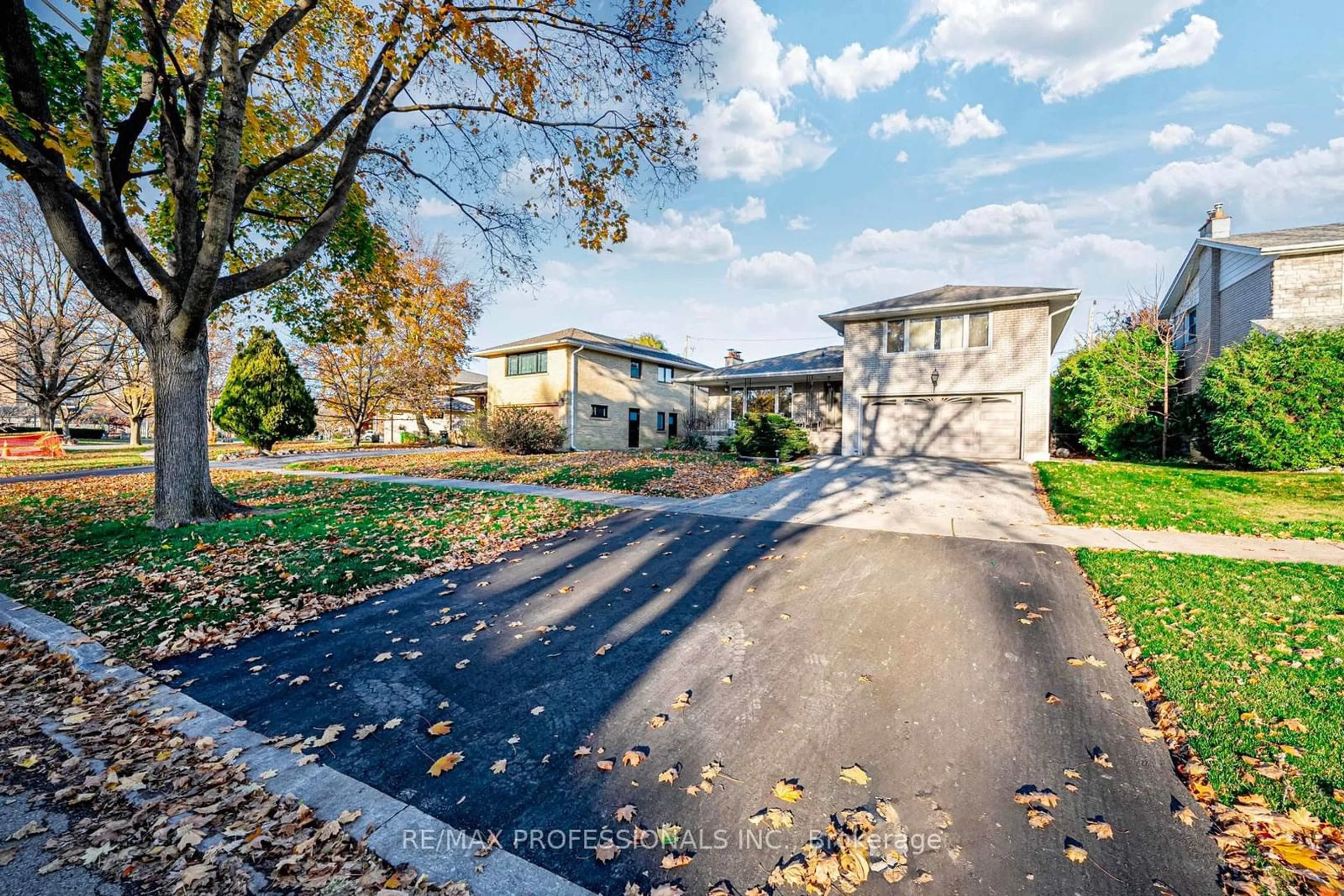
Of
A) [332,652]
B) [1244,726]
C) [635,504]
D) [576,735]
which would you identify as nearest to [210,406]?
[635,504]

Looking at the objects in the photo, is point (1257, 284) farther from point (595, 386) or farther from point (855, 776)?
point (595, 386)

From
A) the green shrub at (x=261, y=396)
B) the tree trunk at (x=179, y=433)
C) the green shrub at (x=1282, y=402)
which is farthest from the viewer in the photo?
the green shrub at (x=261, y=396)

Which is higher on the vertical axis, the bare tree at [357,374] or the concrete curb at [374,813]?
the bare tree at [357,374]

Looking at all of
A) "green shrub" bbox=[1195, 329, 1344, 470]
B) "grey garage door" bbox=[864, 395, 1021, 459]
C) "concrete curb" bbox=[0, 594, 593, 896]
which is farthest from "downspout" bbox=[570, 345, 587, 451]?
"green shrub" bbox=[1195, 329, 1344, 470]

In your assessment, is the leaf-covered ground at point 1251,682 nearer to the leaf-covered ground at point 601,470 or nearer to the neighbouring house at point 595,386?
the leaf-covered ground at point 601,470

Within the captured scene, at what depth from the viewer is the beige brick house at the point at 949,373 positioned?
51.6ft

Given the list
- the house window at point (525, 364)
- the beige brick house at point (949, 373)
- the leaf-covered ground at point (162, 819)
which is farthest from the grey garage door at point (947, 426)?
the leaf-covered ground at point (162, 819)

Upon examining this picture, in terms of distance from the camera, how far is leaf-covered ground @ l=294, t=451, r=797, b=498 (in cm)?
1166

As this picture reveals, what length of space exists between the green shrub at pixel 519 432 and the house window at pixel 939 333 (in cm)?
1259

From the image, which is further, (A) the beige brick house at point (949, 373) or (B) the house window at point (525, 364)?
(B) the house window at point (525, 364)

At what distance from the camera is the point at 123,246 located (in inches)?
275

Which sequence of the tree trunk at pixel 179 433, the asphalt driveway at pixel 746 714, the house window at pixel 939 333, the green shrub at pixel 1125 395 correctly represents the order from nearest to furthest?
the asphalt driveway at pixel 746 714
the tree trunk at pixel 179 433
the green shrub at pixel 1125 395
the house window at pixel 939 333

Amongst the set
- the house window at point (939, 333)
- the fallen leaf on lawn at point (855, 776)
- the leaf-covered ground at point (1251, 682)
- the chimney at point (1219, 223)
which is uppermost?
the chimney at point (1219, 223)

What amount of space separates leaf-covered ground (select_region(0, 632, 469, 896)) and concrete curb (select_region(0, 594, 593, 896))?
0.05 meters
